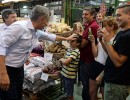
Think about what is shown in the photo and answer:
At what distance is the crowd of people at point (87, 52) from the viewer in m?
2.29

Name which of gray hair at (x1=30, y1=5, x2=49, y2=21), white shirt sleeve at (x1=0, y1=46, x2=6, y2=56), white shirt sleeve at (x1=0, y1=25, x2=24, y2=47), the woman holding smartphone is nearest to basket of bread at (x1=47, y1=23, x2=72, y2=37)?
the woman holding smartphone

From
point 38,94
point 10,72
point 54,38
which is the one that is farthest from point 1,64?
point 38,94

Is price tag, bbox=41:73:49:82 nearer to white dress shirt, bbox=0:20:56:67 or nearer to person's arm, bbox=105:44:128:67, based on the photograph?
white dress shirt, bbox=0:20:56:67

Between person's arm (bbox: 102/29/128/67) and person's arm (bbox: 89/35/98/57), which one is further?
person's arm (bbox: 89/35/98/57)

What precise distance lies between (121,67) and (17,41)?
114cm

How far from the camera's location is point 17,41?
2.44 m

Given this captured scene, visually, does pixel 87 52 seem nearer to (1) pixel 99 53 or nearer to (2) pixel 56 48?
(1) pixel 99 53

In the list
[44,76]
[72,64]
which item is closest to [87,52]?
[72,64]

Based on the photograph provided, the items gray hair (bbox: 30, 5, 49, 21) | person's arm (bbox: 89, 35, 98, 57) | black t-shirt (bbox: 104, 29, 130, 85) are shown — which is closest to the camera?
black t-shirt (bbox: 104, 29, 130, 85)

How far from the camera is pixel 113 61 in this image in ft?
7.37

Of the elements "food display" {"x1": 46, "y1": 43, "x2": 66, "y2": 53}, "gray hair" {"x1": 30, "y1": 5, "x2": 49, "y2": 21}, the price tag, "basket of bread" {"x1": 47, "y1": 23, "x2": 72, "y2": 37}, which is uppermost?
"gray hair" {"x1": 30, "y1": 5, "x2": 49, "y2": 21}

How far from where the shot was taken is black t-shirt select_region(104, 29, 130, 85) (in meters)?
2.18

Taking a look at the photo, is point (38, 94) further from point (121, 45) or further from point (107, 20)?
point (121, 45)

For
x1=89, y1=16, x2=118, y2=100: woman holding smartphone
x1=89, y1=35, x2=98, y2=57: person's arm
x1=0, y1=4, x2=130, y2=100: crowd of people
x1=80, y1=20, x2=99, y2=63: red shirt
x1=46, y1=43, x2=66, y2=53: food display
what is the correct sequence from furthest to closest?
x1=46, y1=43, x2=66, y2=53: food display < x1=80, y1=20, x2=99, y2=63: red shirt < x1=89, y1=35, x2=98, y2=57: person's arm < x1=89, y1=16, x2=118, y2=100: woman holding smartphone < x1=0, y1=4, x2=130, y2=100: crowd of people
